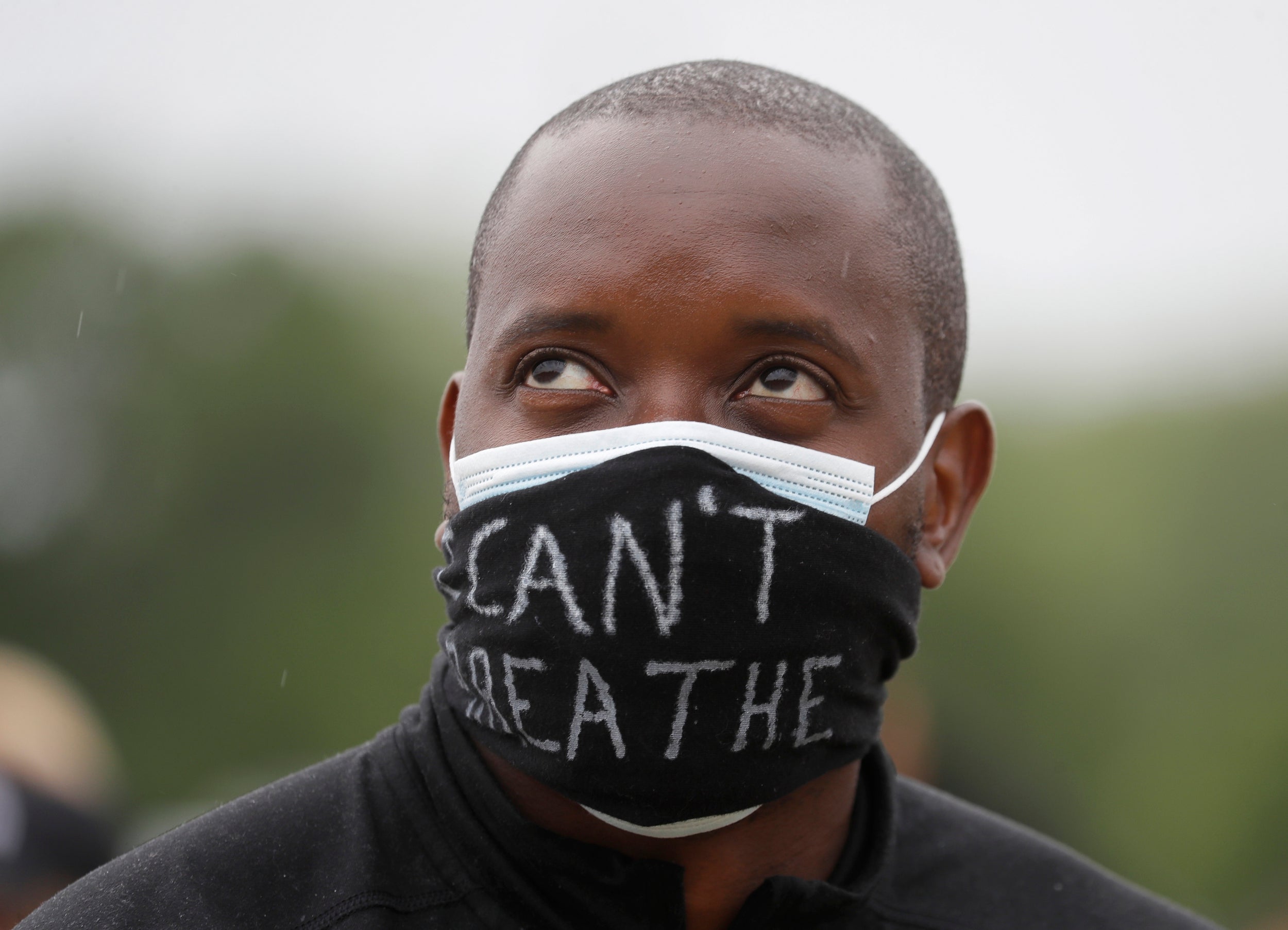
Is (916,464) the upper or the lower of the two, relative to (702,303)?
lower

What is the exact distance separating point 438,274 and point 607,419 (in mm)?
27048

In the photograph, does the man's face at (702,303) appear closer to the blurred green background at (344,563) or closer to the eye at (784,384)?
the eye at (784,384)

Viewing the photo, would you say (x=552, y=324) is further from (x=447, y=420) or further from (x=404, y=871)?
(x=404, y=871)

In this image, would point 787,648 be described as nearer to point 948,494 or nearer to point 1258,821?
point 948,494

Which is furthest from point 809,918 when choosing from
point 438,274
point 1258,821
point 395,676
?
point 438,274

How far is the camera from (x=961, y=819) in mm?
3246

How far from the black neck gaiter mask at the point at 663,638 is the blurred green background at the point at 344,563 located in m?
12.3

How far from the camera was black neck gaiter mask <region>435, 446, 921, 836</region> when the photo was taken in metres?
2.29

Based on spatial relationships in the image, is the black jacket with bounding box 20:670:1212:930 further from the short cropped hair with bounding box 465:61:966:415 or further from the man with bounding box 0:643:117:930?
the man with bounding box 0:643:117:930

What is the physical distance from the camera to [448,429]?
10.3 feet

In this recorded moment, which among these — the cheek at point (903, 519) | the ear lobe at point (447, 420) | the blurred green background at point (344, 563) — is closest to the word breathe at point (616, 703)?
the cheek at point (903, 519)

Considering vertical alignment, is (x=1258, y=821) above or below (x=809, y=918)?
below

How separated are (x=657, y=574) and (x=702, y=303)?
1.70ft

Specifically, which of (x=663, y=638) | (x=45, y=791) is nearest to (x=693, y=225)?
(x=663, y=638)
